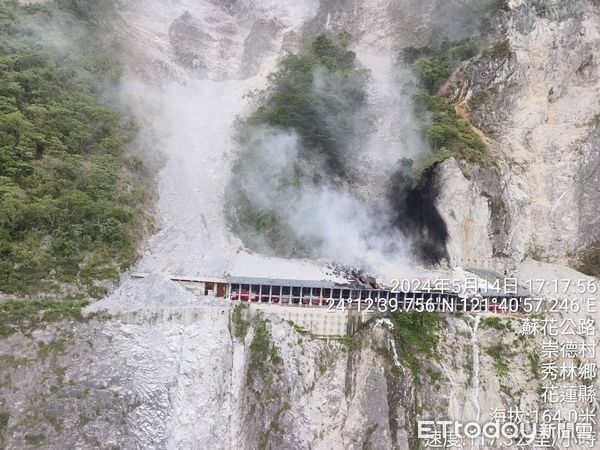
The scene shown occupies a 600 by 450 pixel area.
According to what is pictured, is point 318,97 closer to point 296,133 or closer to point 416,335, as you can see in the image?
point 296,133

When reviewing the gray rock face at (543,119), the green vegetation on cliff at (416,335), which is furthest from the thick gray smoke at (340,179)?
the gray rock face at (543,119)

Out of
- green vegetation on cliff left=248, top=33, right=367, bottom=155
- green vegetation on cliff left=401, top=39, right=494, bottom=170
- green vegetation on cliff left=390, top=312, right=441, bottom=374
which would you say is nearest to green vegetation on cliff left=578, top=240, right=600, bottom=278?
green vegetation on cliff left=401, top=39, right=494, bottom=170

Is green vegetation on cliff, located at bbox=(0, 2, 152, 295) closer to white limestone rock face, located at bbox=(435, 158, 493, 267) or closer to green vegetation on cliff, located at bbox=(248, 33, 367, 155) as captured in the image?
green vegetation on cliff, located at bbox=(248, 33, 367, 155)

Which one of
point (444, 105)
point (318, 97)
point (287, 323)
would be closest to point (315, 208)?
point (287, 323)

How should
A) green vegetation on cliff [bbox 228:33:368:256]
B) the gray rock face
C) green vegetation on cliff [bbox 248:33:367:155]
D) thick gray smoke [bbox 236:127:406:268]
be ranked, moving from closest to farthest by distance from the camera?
thick gray smoke [bbox 236:127:406:268] < green vegetation on cliff [bbox 228:33:368:256] < the gray rock face < green vegetation on cliff [bbox 248:33:367:155]

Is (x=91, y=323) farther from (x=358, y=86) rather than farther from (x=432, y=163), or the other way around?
(x=358, y=86)

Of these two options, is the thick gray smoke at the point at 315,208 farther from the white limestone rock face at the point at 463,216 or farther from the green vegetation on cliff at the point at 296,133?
the white limestone rock face at the point at 463,216
